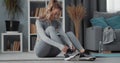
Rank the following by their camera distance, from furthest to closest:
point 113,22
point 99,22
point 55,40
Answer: point 113,22
point 99,22
point 55,40

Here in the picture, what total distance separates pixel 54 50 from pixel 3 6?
9.87ft

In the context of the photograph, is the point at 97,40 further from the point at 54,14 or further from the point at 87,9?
the point at 54,14

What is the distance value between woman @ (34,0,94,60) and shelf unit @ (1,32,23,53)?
2.30m

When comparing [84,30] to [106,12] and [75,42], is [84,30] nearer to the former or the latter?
[106,12]

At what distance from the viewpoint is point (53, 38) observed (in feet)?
12.7

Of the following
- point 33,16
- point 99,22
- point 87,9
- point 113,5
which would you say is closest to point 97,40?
point 99,22

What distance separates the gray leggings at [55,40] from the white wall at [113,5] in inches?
129

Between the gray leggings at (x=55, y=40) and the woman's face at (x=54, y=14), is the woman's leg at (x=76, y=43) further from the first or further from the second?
the woman's face at (x=54, y=14)

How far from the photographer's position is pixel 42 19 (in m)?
4.20

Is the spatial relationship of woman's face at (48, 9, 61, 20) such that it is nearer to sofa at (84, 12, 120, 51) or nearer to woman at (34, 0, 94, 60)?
woman at (34, 0, 94, 60)

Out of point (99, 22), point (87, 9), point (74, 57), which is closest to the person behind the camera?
point (74, 57)

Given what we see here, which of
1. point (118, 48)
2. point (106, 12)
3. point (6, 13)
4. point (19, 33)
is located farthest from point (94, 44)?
point (6, 13)

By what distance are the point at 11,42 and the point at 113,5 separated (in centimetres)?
260

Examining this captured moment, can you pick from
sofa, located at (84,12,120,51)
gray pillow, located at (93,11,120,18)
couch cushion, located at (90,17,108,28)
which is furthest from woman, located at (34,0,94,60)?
gray pillow, located at (93,11,120,18)
